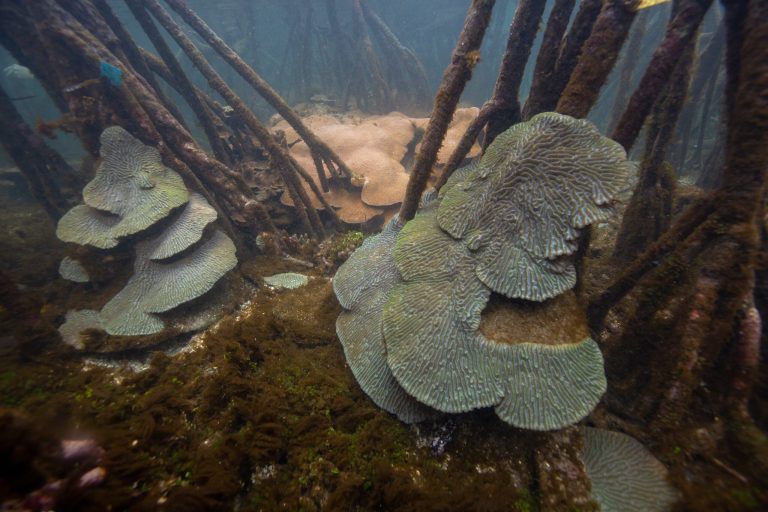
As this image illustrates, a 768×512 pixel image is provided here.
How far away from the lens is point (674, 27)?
2459 mm

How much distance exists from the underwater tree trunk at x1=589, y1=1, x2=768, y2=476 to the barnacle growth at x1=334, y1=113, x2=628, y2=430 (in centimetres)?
72

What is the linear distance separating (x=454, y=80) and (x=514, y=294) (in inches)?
100

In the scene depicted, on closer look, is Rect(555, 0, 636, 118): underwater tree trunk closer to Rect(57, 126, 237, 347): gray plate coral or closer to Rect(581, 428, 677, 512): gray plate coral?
Rect(581, 428, 677, 512): gray plate coral

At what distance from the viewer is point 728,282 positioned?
224cm

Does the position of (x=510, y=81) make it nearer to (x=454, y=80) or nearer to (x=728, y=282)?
(x=454, y=80)

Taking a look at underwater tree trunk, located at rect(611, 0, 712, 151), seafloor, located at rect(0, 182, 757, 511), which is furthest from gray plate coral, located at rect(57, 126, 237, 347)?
underwater tree trunk, located at rect(611, 0, 712, 151)

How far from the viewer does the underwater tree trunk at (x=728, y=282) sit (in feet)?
6.91

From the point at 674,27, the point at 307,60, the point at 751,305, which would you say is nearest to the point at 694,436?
the point at 751,305

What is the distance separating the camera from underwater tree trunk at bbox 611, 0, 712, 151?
2.40 metres

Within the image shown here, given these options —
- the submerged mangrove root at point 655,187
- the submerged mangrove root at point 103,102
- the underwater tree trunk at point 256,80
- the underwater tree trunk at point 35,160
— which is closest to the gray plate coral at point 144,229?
the submerged mangrove root at point 103,102

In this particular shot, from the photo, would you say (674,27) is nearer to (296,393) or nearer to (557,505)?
(557,505)

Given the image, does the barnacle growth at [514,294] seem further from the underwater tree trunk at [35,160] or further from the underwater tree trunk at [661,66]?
the underwater tree trunk at [35,160]

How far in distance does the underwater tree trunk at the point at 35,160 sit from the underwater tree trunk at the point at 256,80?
419cm

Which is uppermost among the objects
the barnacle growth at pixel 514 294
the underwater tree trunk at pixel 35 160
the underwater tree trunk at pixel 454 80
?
the underwater tree trunk at pixel 454 80
